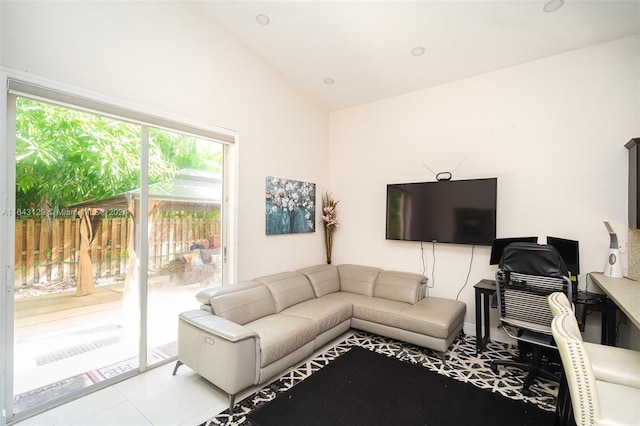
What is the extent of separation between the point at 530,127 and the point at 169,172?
4.12 meters

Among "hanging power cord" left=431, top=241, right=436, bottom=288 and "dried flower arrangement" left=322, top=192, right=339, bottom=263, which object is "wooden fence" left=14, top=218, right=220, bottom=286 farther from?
"hanging power cord" left=431, top=241, right=436, bottom=288

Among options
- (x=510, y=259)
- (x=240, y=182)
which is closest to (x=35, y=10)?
(x=240, y=182)

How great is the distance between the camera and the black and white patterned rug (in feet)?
7.45

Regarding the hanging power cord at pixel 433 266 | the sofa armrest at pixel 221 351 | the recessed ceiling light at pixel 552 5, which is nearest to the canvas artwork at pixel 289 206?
the sofa armrest at pixel 221 351

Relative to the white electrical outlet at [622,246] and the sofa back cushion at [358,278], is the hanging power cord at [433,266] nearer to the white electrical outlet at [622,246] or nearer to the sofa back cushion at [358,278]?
the sofa back cushion at [358,278]

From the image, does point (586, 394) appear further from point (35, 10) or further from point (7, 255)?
point (35, 10)

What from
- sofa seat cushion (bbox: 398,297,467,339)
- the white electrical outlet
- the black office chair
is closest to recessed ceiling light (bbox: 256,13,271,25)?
Result: the black office chair

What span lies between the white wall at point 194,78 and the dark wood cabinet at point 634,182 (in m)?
3.65

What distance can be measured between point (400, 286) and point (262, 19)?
358 centimetres

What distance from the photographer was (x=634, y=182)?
2.54m

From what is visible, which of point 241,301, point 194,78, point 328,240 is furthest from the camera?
point 328,240

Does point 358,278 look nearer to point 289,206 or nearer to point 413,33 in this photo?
point 289,206

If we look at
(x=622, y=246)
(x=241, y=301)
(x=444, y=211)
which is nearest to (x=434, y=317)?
(x=444, y=211)

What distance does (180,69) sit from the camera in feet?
9.47
